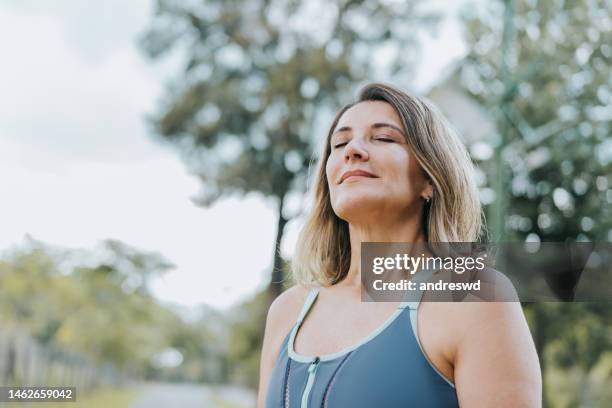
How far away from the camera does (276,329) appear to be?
50.1 inches

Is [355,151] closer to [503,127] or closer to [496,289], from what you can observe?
[496,289]

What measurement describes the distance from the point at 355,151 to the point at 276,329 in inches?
14.2

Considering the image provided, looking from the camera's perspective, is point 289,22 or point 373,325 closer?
point 373,325

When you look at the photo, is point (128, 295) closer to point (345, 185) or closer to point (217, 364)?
point (217, 364)

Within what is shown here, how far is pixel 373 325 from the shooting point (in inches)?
41.6

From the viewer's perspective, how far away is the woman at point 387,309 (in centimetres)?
93

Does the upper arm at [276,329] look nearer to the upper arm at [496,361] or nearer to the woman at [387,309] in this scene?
the woman at [387,309]

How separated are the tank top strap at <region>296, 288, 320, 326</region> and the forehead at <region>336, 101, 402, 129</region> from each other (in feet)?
1.01

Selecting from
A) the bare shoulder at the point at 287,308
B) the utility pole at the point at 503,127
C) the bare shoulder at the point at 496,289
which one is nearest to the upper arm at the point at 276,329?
the bare shoulder at the point at 287,308

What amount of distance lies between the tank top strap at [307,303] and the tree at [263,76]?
26.8 ft

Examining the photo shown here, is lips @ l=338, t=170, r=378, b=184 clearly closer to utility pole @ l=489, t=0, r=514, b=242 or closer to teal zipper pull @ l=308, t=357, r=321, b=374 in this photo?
teal zipper pull @ l=308, t=357, r=321, b=374

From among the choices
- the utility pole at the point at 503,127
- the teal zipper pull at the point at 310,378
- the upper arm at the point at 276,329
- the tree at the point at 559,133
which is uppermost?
the tree at the point at 559,133

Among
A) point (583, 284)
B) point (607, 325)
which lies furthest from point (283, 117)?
point (607, 325)

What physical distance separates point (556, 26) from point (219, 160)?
5371 mm
